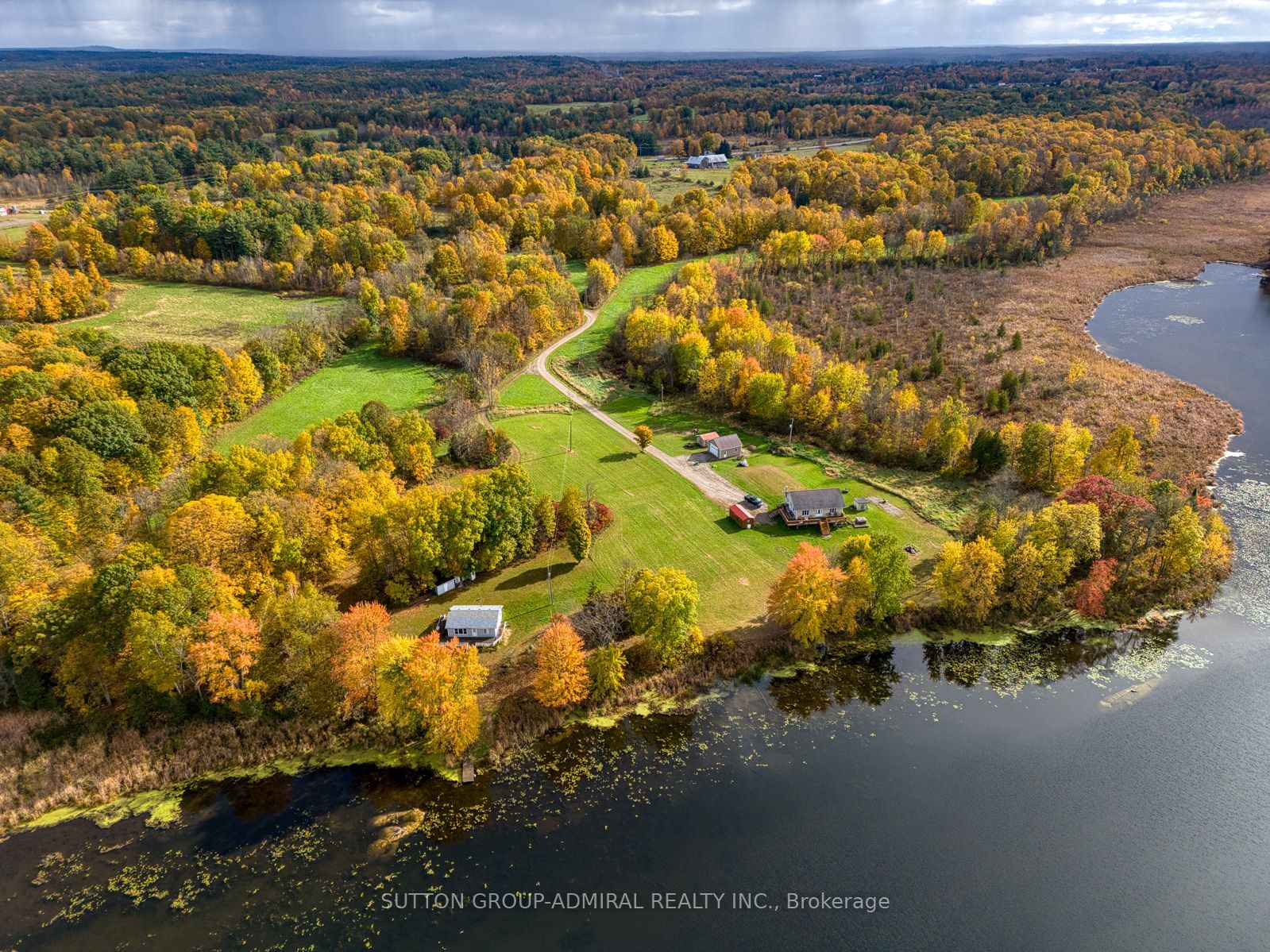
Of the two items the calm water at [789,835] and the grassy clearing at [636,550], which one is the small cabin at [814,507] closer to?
the grassy clearing at [636,550]

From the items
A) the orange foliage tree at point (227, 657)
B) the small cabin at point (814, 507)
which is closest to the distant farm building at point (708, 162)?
the small cabin at point (814, 507)

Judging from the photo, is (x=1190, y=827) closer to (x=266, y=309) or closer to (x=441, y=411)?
(x=441, y=411)

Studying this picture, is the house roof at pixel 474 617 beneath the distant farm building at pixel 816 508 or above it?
beneath

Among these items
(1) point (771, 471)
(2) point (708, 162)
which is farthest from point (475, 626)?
(2) point (708, 162)

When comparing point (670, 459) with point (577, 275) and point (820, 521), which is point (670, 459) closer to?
point (820, 521)

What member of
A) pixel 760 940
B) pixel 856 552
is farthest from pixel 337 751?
pixel 856 552

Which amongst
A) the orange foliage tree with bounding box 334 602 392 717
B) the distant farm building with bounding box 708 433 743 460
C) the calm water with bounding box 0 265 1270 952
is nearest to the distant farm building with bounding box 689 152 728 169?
the distant farm building with bounding box 708 433 743 460

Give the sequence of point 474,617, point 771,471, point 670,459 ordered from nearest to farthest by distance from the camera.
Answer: point 474,617
point 771,471
point 670,459
